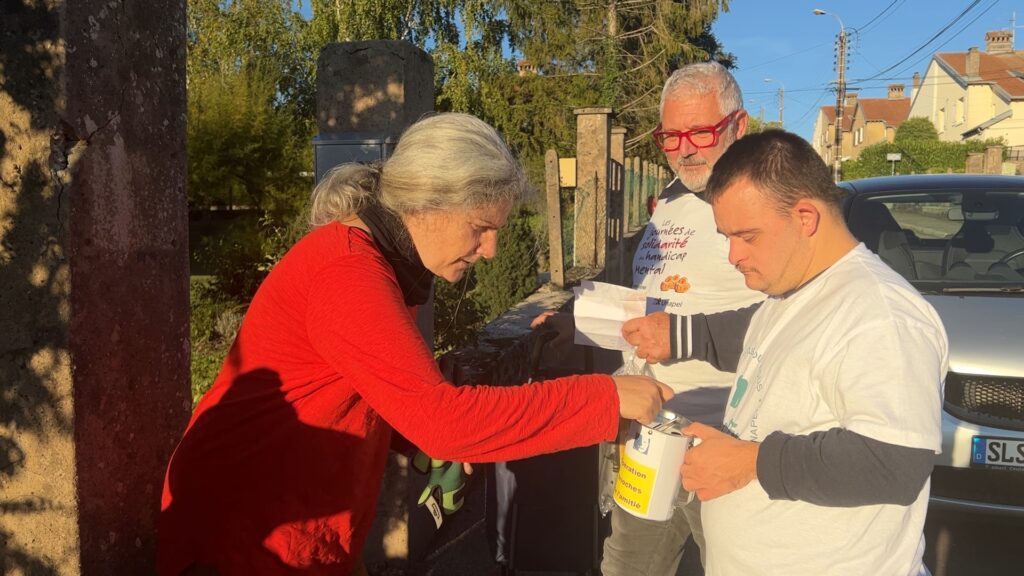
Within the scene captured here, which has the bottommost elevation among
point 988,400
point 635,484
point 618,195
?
point 988,400

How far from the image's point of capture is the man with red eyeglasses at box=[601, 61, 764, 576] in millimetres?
2594

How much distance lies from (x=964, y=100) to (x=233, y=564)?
62520mm

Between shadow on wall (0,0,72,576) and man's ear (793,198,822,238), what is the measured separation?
1577mm

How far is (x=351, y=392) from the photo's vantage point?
1797 millimetres

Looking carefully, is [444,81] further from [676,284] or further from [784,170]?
[784,170]

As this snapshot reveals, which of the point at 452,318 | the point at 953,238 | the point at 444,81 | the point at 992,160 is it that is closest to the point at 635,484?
the point at 953,238

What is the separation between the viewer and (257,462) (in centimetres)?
179

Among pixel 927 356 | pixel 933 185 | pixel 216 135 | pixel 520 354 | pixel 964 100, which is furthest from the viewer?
pixel 964 100

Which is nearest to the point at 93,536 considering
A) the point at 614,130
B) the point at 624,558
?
the point at 624,558

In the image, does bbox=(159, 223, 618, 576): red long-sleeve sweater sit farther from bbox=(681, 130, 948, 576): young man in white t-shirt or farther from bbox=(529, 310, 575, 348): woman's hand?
bbox=(529, 310, 575, 348): woman's hand

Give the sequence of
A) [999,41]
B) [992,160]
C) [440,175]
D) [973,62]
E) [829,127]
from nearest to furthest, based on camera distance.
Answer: [440,175] → [992,160] → [973,62] → [999,41] → [829,127]

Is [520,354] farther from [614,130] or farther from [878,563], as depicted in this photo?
[614,130]

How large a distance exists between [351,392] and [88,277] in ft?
2.06

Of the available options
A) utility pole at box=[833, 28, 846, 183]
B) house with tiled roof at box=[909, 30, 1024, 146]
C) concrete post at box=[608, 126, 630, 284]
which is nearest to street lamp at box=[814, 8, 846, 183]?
utility pole at box=[833, 28, 846, 183]
